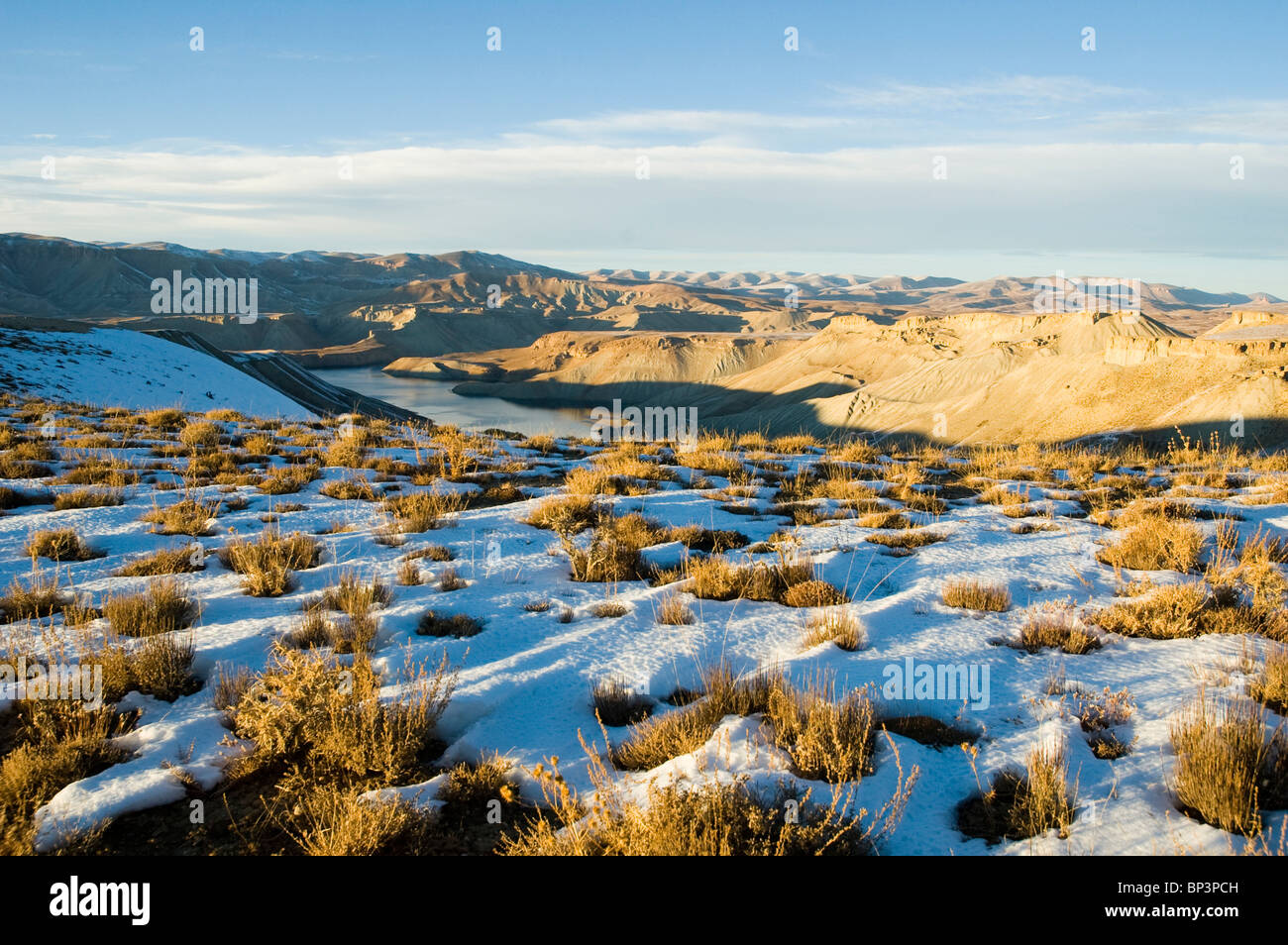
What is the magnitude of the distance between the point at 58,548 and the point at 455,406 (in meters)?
81.5

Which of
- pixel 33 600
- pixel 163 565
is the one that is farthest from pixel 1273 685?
pixel 33 600

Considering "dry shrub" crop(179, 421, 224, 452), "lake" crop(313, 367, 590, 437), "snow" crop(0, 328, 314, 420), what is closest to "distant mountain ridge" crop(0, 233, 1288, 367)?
"lake" crop(313, 367, 590, 437)

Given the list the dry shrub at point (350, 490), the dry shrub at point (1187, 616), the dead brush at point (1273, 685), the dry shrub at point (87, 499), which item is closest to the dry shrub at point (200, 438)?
the dry shrub at point (87, 499)

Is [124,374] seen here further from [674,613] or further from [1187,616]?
[1187,616]

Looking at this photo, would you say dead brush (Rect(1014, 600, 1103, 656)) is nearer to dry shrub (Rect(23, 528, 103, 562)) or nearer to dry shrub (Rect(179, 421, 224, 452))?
dry shrub (Rect(23, 528, 103, 562))

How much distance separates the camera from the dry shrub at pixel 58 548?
5152 mm

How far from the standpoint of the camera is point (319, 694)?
3.02m

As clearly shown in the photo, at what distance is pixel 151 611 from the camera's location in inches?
157

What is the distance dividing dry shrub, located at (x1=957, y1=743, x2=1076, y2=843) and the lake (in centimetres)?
5816

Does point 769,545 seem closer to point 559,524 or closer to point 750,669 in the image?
point 559,524

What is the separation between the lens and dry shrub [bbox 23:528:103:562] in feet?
16.9

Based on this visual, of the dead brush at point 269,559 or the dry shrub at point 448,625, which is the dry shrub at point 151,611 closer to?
the dead brush at point 269,559

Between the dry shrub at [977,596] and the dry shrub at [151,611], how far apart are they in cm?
444
